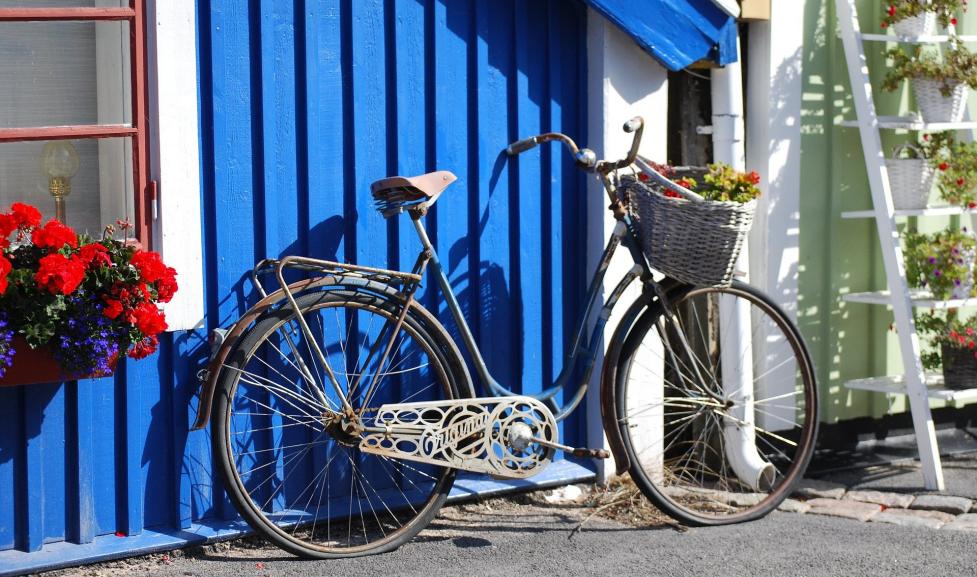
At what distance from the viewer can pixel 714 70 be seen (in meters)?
5.33

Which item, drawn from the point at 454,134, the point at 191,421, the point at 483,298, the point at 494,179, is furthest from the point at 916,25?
the point at 191,421

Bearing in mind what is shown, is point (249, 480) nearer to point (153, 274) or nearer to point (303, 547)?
point (303, 547)

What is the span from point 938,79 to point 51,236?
388cm

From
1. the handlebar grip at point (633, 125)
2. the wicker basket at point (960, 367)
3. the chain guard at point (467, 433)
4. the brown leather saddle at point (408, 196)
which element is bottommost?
the chain guard at point (467, 433)

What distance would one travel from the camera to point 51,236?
3719mm

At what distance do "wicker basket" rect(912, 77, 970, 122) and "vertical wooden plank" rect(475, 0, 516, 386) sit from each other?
2006mm

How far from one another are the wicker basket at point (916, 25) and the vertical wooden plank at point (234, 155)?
3.04m

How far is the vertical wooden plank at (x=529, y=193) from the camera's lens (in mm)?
4918

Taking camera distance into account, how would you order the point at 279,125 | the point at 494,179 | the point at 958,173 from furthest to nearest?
the point at 958,173, the point at 494,179, the point at 279,125

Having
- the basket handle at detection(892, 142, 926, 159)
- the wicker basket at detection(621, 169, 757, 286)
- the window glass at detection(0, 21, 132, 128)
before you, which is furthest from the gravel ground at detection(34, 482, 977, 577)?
the basket handle at detection(892, 142, 926, 159)

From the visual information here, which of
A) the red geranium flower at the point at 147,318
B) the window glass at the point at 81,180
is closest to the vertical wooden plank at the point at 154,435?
the red geranium flower at the point at 147,318

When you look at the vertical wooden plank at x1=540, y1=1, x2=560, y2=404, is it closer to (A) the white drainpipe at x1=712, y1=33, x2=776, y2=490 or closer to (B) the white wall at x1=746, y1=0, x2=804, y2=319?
(A) the white drainpipe at x1=712, y1=33, x2=776, y2=490

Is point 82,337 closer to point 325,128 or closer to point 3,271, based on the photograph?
point 3,271

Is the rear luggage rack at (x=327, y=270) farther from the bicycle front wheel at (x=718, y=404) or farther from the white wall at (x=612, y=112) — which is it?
the white wall at (x=612, y=112)
